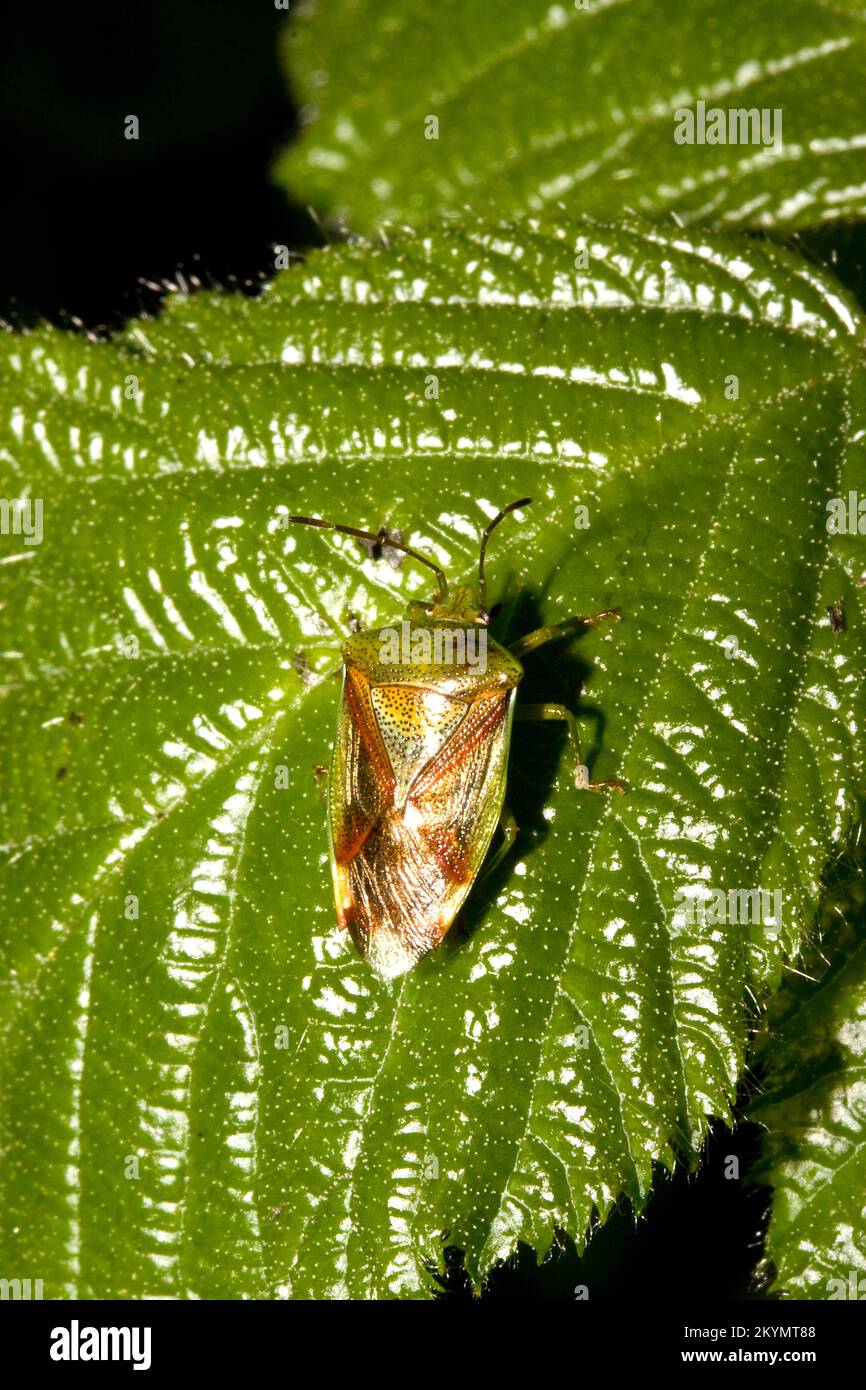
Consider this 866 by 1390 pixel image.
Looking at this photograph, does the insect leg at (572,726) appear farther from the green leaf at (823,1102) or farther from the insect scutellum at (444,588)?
the green leaf at (823,1102)

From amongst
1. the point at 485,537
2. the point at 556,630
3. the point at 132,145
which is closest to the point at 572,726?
the point at 556,630

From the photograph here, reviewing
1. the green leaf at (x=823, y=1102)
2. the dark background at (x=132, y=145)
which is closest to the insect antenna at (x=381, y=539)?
the green leaf at (x=823, y=1102)

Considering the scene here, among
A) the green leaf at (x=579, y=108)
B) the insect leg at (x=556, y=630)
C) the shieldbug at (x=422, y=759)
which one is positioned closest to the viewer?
the shieldbug at (x=422, y=759)

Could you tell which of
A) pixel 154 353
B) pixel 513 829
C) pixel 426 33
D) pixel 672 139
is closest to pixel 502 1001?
pixel 513 829

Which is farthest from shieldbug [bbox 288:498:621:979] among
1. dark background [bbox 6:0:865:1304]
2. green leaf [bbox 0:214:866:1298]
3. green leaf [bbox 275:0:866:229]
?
dark background [bbox 6:0:865:1304]

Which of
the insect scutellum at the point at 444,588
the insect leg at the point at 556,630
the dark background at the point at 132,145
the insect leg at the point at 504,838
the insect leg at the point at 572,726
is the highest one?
the dark background at the point at 132,145

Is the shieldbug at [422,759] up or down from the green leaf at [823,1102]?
up

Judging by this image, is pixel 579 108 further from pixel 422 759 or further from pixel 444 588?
pixel 422 759

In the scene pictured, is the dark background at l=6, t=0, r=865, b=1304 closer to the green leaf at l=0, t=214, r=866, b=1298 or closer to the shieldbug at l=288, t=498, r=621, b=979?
the green leaf at l=0, t=214, r=866, b=1298
